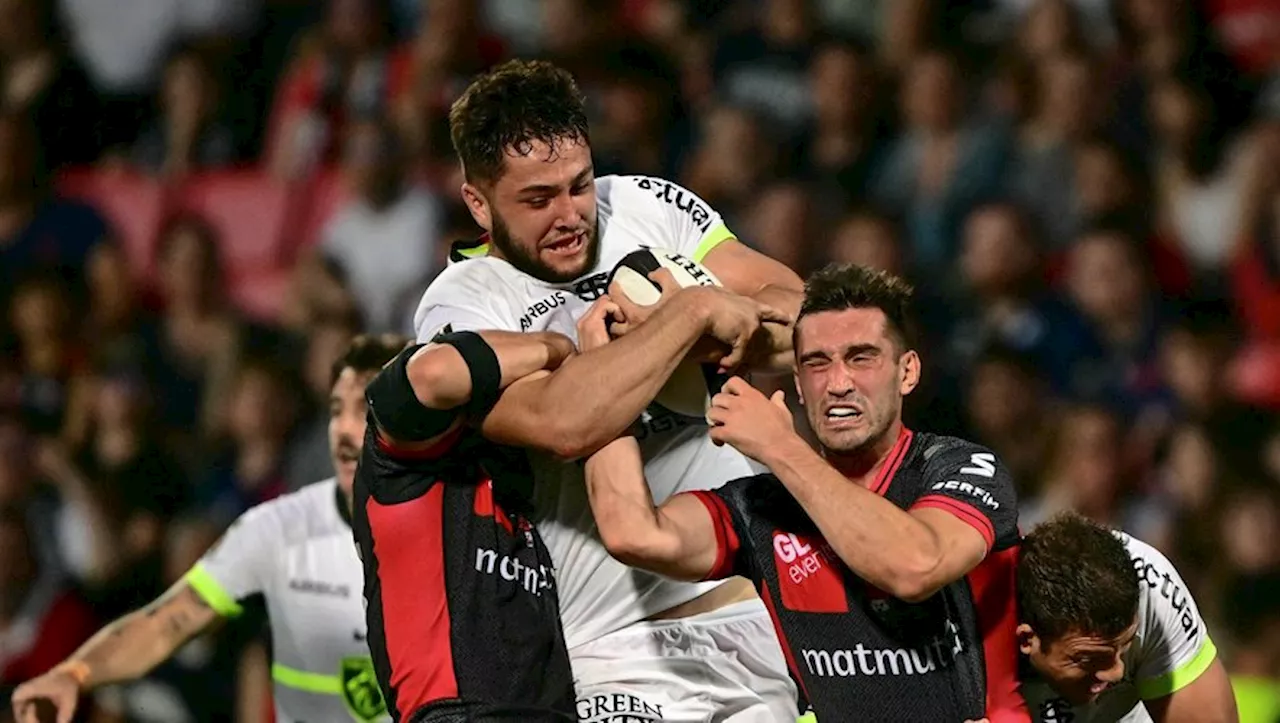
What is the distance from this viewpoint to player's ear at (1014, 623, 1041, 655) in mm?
4512

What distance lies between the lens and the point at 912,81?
29.0ft

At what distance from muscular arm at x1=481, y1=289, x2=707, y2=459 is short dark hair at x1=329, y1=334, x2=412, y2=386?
1546 mm

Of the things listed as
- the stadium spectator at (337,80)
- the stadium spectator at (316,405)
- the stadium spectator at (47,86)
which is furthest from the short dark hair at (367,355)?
the stadium spectator at (47,86)

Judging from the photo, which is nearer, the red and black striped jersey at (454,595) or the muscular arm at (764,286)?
the red and black striped jersey at (454,595)

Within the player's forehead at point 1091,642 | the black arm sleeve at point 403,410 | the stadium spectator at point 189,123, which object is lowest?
the player's forehead at point 1091,642

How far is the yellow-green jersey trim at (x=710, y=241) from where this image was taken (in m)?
5.07

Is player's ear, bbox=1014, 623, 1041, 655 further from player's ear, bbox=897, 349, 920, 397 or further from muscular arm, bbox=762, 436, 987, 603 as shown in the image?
player's ear, bbox=897, 349, 920, 397

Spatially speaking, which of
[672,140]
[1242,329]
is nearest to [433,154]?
[672,140]

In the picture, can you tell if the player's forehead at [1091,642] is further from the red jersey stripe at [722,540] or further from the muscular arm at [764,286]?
the muscular arm at [764,286]

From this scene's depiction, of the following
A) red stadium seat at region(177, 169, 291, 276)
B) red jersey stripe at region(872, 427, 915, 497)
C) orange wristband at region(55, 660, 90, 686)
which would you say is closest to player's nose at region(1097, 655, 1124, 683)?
red jersey stripe at region(872, 427, 915, 497)

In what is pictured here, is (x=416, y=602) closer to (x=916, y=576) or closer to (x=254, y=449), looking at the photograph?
(x=916, y=576)

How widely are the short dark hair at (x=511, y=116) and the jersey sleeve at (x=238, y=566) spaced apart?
1.96 metres

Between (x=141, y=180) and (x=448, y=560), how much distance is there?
6565 millimetres

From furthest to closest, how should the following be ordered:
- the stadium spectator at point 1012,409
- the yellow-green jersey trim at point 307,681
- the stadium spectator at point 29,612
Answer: the stadium spectator at point 29,612, the stadium spectator at point 1012,409, the yellow-green jersey trim at point 307,681
